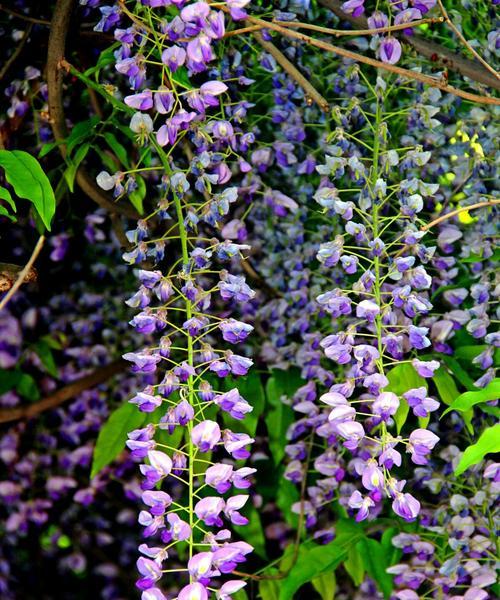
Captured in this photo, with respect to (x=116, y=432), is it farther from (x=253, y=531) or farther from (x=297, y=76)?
(x=297, y=76)

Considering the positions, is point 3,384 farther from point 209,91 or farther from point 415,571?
point 209,91

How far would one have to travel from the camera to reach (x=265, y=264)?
5.67 ft

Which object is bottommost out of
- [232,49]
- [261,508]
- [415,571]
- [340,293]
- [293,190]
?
[261,508]

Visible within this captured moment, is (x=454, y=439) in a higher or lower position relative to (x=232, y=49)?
lower

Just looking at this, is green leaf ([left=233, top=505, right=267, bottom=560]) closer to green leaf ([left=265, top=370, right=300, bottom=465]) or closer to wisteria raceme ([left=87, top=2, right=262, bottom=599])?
green leaf ([left=265, top=370, right=300, bottom=465])

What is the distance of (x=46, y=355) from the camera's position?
2043 mm

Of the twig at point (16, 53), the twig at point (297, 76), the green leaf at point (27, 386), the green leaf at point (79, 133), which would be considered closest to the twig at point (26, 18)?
the twig at point (16, 53)

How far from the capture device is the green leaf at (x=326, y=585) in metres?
1.58

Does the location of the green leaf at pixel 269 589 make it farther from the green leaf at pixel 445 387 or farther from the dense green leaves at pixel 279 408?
the green leaf at pixel 445 387

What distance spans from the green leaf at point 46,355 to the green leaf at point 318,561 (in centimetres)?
67

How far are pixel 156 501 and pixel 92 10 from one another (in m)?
0.86

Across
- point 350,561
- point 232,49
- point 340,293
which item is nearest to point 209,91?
point 340,293

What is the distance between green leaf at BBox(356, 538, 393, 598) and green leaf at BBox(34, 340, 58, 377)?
2.42ft

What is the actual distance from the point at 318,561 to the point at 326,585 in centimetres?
12
